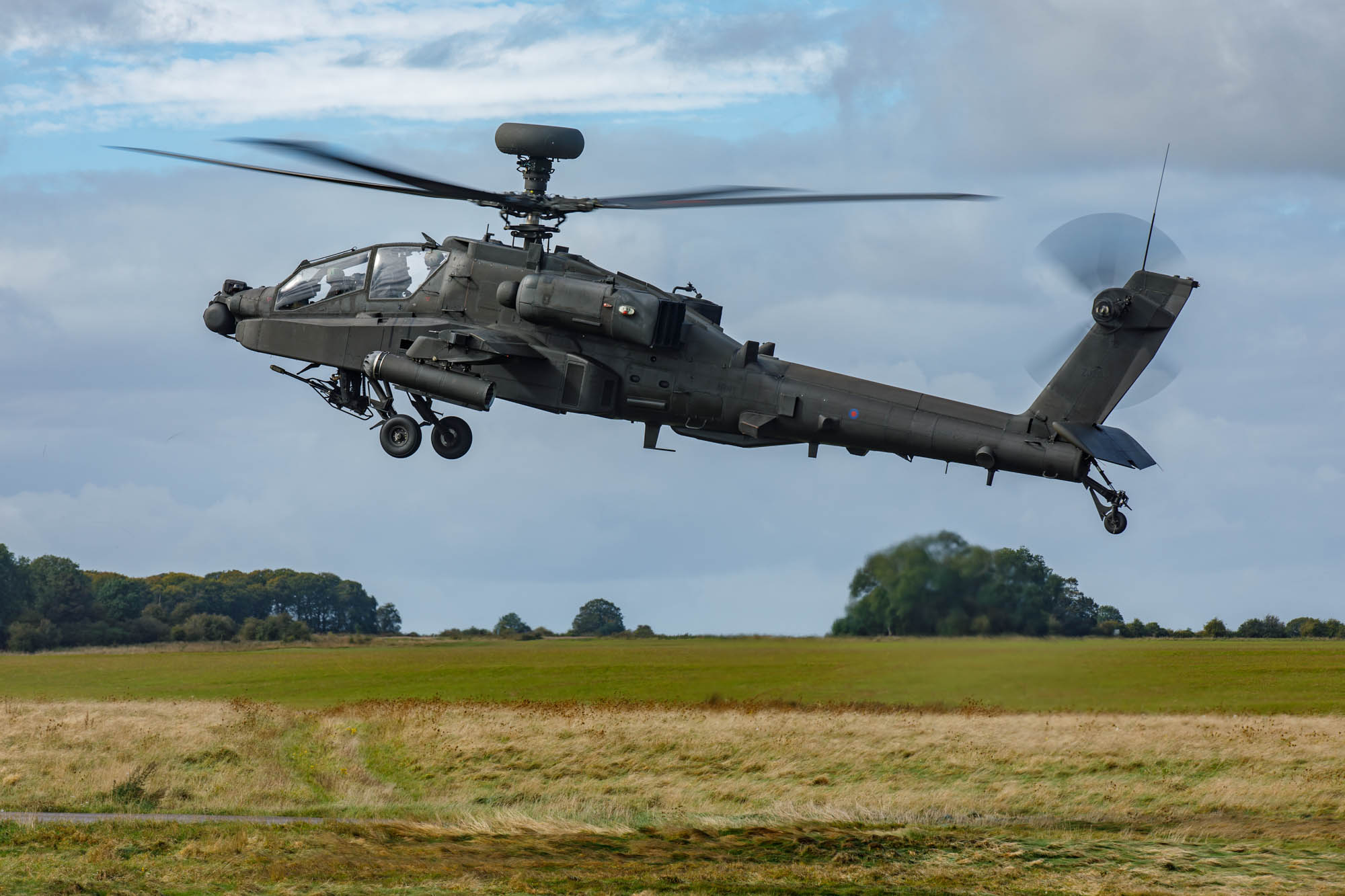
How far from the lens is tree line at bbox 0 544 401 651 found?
4884 inches

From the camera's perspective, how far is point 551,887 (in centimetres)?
2966

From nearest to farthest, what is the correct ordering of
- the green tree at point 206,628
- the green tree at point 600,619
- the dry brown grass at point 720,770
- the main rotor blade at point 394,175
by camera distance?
the main rotor blade at point 394,175 < the dry brown grass at point 720,770 < the green tree at point 600,619 < the green tree at point 206,628

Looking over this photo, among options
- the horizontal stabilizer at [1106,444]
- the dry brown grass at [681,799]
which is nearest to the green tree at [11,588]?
the dry brown grass at [681,799]

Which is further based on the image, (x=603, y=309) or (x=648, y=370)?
(x=648, y=370)


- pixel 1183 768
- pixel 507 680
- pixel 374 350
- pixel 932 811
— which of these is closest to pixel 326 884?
pixel 374 350

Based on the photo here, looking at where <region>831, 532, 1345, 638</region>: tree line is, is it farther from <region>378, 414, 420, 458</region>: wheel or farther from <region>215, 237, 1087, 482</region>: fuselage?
<region>378, 414, 420, 458</region>: wheel

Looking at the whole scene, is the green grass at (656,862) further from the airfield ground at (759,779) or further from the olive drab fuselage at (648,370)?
the olive drab fuselage at (648,370)

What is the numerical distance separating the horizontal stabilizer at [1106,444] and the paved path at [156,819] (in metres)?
24.7

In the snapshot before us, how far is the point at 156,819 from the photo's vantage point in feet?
132

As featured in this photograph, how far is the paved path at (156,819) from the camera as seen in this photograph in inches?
1518

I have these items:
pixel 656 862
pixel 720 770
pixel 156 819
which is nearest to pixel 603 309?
pixel 656 862

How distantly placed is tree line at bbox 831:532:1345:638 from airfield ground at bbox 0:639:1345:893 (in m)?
0.56

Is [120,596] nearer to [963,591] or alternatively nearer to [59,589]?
[59,589]

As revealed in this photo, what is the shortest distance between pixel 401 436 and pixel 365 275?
322 centimetres
